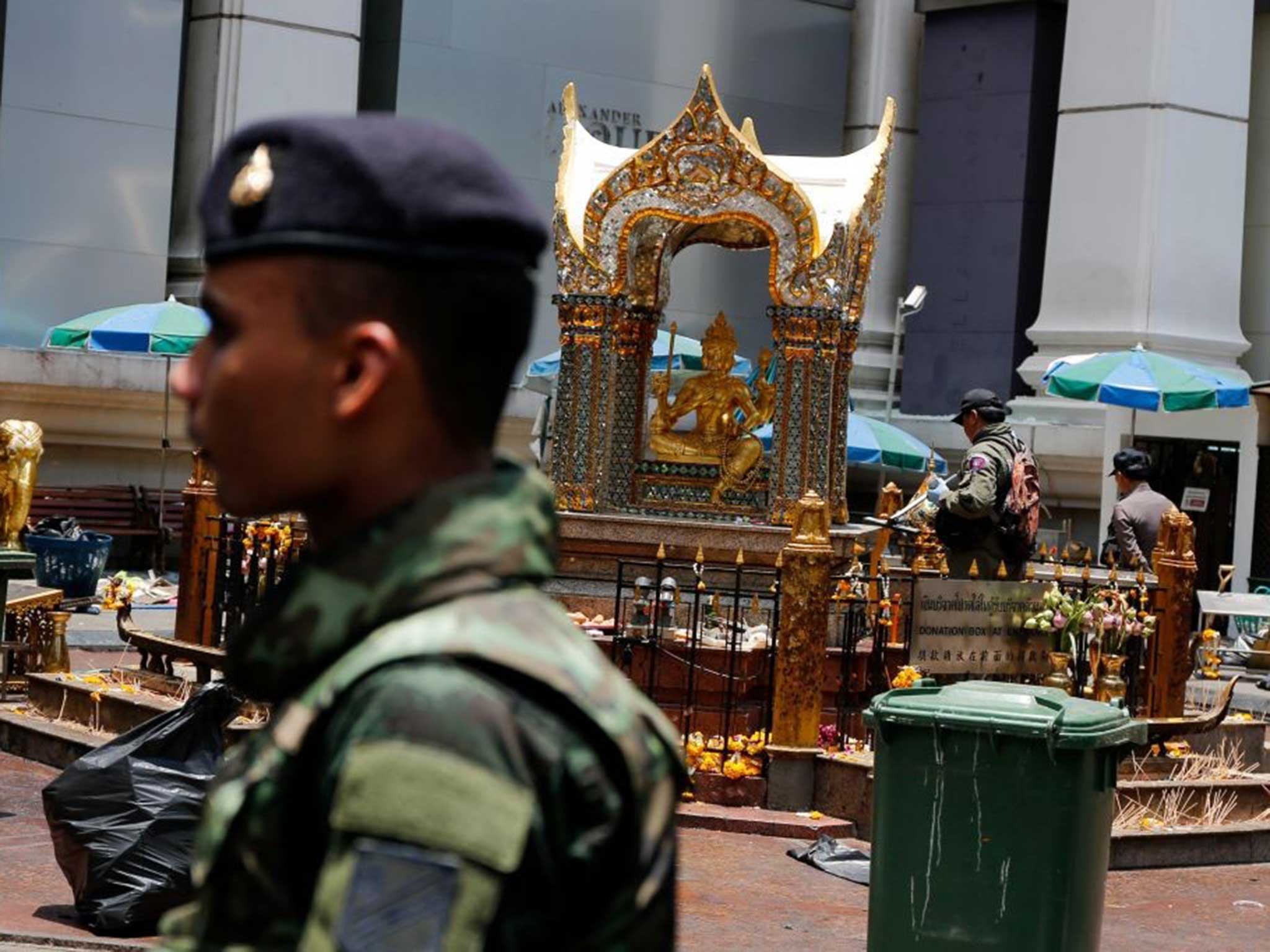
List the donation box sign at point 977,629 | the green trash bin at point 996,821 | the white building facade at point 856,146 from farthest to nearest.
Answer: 1. the white building facade at point 856,146
2. the donation box sign at point 977,629
3. the green trash bin at point 996,821

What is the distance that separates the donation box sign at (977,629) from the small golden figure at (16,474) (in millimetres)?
4324

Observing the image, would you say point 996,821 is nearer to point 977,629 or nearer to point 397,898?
point 977,629

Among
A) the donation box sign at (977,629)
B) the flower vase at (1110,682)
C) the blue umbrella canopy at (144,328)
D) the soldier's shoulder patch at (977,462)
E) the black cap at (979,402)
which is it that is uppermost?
the blue umbrella canopy at (144,328)

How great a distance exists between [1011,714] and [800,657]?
11.9 feet

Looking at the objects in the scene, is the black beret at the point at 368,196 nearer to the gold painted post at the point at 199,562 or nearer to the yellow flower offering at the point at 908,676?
the yellow flower offering at the point at 908,676

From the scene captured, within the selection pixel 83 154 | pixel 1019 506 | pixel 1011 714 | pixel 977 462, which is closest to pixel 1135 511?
pixel 1019 506

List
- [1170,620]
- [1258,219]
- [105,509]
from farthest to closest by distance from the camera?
[1258,219] → [105,509] → [1170,620]

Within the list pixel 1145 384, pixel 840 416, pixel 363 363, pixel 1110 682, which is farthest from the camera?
pixel 1145 384

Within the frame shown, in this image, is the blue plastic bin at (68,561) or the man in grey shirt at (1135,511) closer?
the man in grey shirt at (1135,511)

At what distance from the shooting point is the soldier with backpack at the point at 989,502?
470 inches

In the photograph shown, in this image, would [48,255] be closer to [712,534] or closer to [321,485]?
[712,534]

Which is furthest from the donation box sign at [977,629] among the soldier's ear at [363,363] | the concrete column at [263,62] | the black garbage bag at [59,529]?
the concrete column at [263,62]

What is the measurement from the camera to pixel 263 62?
72.1 ft

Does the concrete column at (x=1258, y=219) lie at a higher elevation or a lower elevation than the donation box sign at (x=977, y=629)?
higher
